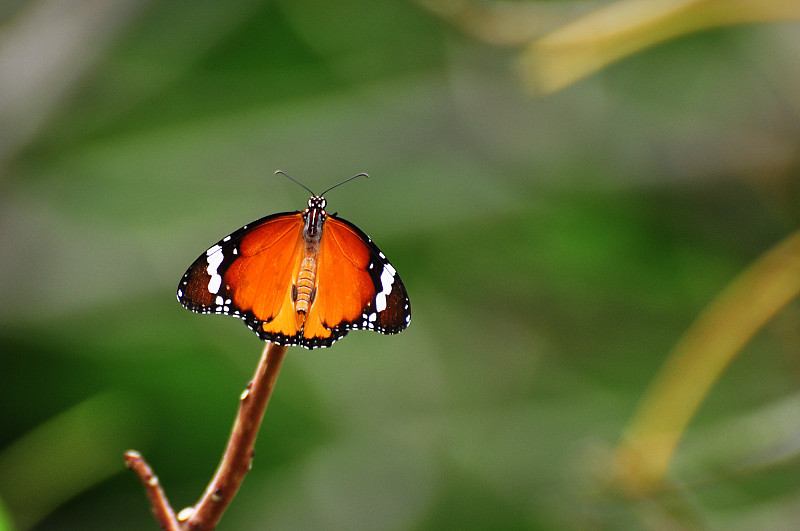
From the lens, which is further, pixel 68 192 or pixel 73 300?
pixel 68 192

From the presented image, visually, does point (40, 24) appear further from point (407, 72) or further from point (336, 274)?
point (336, 274)

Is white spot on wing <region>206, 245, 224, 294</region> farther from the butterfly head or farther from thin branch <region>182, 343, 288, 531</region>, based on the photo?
thin branch <region>182, 343, 288, 531</region>

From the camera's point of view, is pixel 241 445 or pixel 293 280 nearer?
pixel 241 445

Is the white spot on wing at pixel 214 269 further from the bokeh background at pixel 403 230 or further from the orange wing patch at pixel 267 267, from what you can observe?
the bokeh background at pixel 403 230

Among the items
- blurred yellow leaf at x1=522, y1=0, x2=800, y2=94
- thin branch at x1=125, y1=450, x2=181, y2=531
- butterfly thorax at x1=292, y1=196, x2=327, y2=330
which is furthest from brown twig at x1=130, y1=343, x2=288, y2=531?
blurred yellow leaf at x1=522, y1=0, x2=800, y2=94

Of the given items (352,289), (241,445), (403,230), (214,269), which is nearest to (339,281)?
(352,289)

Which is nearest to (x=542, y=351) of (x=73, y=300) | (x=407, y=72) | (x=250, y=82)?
(x=407, y=72)

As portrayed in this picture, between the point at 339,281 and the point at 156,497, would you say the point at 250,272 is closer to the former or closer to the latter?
the point at 339,281
